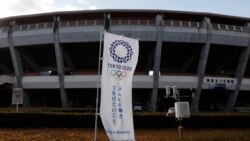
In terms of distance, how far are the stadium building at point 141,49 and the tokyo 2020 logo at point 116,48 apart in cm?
2612

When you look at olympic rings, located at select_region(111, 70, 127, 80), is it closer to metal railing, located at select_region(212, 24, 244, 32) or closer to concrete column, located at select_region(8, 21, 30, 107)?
metal railing, located at select_region(212, 24, 244, 32)

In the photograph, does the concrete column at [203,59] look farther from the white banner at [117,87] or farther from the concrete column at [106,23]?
the white banner at [117,87]

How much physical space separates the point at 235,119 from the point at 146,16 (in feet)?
77.5

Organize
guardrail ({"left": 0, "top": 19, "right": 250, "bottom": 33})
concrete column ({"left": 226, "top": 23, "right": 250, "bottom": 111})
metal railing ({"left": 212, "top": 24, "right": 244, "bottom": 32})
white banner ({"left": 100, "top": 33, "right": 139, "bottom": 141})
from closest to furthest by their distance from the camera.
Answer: white banner ({"left": 100, "top": 33, "right": 139, "bottom": 141}), guardrail ({"left": 0, "top": 19, "right": 250, "bottom": 33}), metal railing ({"left": 212, "top": 24, "right": 244, "bottom": 32}), concrete column ({"left": 226, "top": 23, "right": 250, "bottom": 111})

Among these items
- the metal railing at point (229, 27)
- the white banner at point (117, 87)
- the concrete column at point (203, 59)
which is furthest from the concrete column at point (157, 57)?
the white banner at point (117, 87)

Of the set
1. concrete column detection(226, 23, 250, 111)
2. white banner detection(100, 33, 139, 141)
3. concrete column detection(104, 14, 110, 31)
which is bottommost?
concrete column detection(226, 23, 250, 111)

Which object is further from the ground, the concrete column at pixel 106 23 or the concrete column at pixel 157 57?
the concrete column at pixel 106 23

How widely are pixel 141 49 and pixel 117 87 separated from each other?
35242mm

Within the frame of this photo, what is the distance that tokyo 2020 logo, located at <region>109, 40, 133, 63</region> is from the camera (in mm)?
9781

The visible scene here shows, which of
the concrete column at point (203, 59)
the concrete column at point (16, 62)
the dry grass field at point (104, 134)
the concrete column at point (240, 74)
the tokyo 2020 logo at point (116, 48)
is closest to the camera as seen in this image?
the tokyo 2020 logo at point (116, 48)

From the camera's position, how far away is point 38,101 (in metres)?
48.8

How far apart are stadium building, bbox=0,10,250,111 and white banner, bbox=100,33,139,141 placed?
2622 cm

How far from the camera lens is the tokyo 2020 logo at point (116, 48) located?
9.78 meters

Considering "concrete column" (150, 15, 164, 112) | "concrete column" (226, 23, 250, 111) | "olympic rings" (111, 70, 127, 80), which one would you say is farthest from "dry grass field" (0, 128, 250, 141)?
"concrete column" (226, 23, 250, 111)
